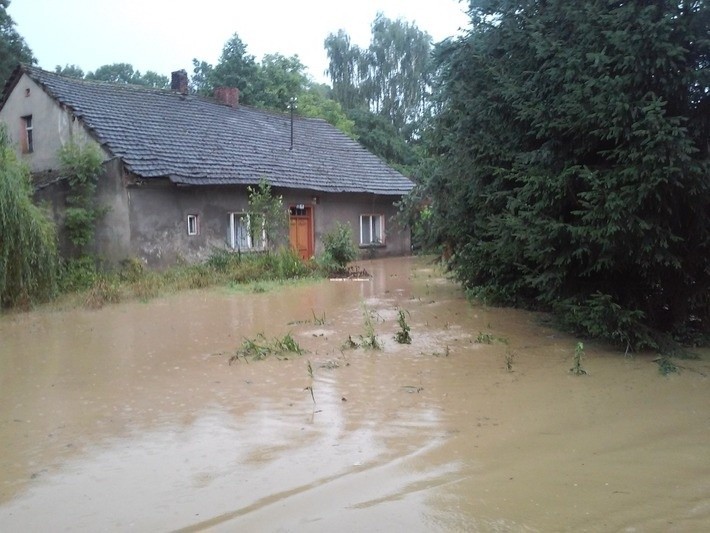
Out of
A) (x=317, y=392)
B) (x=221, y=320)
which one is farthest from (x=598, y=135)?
(x=221, y=320)

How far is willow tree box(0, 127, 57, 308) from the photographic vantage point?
40.9 ft

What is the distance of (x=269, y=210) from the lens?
19547mm

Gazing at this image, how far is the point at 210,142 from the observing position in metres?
21.7

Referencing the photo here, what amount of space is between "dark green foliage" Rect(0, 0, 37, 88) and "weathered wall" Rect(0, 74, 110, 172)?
12.6m

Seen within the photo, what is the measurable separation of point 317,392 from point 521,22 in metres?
6.89

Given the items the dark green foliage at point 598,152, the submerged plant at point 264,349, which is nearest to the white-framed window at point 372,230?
the dark green foliage at point 598,152

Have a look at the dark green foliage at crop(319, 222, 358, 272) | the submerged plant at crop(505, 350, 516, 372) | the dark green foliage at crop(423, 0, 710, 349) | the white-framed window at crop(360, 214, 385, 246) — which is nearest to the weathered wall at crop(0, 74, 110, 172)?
the dark green foliage at crop(319, 222, 358, 272)

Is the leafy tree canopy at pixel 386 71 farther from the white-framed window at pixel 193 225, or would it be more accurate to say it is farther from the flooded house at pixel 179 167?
the white-framed window at pixel 193 225

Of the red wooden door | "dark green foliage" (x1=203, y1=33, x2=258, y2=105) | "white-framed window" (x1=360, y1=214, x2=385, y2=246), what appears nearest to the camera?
the red wooden door

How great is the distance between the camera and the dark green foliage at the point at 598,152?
8125 millimetres

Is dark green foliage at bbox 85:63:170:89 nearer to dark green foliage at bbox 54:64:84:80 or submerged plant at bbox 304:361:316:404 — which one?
dark green foliage at bbox 54:64:84:80

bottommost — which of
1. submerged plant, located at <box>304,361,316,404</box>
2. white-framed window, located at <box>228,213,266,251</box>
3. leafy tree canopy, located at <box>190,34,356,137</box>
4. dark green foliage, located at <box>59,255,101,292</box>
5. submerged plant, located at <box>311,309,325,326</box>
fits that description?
submerged plant, located at <box>304,361,316,404</box>

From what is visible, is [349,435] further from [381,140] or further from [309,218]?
[381,140]

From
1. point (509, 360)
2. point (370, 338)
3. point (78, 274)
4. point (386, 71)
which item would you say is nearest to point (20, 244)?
point (78, 274)
